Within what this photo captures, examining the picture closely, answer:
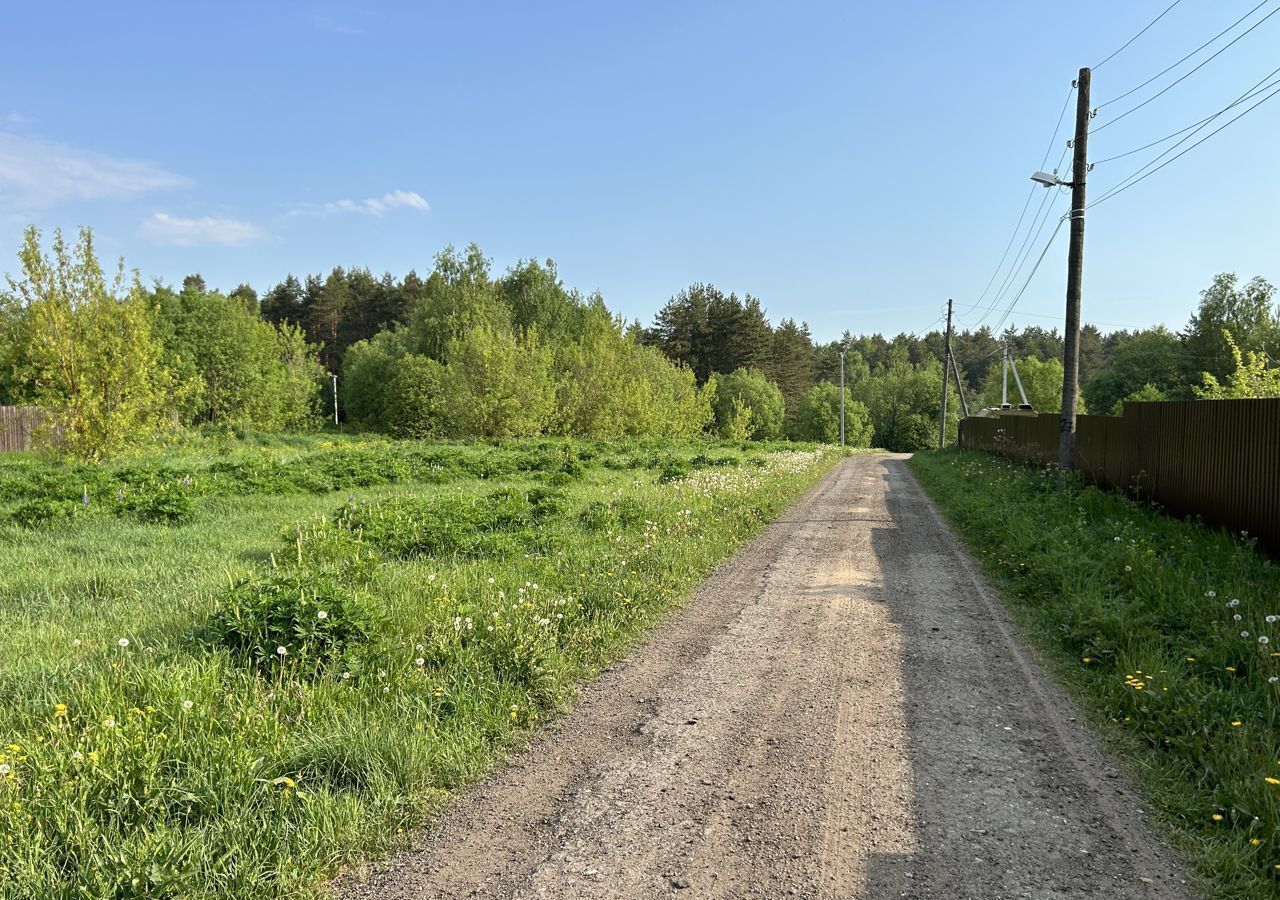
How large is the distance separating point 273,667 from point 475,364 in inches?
1268

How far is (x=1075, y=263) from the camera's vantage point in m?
13.1

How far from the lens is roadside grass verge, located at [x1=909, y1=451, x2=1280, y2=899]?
3229mm

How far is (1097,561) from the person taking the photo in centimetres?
759

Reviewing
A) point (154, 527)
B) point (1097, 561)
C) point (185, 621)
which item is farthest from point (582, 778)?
point (154, 527)

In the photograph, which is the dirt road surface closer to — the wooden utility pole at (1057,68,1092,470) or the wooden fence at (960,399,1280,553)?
the wooden fence at (960,399,1280,553)

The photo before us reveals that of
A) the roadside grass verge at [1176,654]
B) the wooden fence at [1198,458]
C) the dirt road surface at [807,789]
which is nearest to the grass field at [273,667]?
the dirt road surface at [807,789]

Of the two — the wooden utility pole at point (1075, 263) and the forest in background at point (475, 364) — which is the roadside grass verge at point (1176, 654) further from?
the forest in background at point (475, 364)

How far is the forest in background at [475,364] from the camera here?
1756 cm

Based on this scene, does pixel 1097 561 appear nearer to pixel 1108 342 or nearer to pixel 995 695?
pixel 995 695

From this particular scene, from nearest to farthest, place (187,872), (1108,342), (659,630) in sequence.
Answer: (187,872)
(659,630)
(1108,342)

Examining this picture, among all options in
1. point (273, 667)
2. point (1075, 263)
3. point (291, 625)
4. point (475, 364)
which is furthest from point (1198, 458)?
point (475, 364)

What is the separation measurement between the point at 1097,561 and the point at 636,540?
17.5 ft

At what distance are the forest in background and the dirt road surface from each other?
714 inches

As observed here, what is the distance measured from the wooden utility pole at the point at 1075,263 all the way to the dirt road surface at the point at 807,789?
28.8 feet
